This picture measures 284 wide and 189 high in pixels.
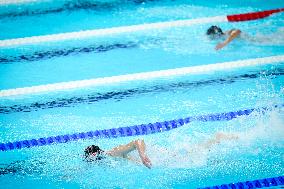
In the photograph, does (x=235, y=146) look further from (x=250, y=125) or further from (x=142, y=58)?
(x=142, y=58)

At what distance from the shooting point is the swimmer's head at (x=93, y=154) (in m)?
3.48

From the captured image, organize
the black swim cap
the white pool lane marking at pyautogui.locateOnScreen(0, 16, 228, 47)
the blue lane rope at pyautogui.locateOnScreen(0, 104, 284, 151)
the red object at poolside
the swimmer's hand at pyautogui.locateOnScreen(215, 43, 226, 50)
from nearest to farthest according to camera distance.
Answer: the blue lane rope at pyautogui.locateOnScreen(0, 104, 284, 151), the swimmer's hand at pyautogui.locateOnScreen(215, 43, 226, 50), the black swim cap, the white pool lane marking at pyautogui.locateOnScreen(0, 16, 228, 47), the red object at poolside

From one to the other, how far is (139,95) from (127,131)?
56 centimetres

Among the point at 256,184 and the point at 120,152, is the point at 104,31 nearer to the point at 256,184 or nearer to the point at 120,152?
the point at 120,152

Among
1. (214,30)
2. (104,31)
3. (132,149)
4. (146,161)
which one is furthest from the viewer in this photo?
(104,31)

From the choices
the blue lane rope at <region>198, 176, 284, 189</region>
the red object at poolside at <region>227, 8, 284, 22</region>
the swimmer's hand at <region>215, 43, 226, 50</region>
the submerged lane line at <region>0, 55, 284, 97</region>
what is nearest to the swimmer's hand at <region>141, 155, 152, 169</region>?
the blue lane rope at <region>198, 176, 284, 189</region>

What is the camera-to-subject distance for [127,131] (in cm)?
377

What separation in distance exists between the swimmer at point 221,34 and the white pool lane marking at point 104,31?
1.06 ft

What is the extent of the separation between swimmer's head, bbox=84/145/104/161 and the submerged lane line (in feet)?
3.29

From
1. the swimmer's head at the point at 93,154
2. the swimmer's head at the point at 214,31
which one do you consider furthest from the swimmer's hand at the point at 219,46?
the swimmer's head at the point at 93,154

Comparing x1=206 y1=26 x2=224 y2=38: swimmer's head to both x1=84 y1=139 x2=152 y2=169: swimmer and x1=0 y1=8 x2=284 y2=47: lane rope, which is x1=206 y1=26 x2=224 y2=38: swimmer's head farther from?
x1=84 y1=139 x2=152 y2=169: swimmer

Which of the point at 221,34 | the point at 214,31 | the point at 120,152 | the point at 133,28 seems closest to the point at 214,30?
the point at 214,31

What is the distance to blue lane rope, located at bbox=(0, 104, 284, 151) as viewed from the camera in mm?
3680

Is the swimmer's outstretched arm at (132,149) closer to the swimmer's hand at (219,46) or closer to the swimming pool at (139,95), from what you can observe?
the swimming pool at (139,95)
